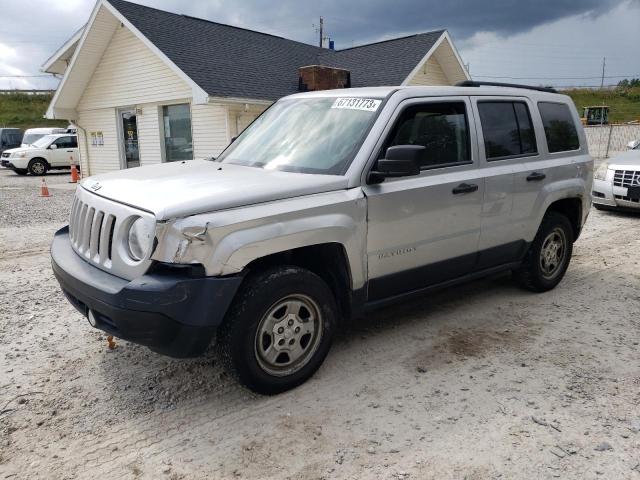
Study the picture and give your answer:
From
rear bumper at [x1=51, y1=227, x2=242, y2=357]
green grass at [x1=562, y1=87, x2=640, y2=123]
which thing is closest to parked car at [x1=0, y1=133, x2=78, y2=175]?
rear bumper at [x1=51, y1=227, x2=242, y2=357]

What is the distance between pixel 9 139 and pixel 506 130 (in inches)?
1179

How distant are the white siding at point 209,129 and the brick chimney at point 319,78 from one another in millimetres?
2460

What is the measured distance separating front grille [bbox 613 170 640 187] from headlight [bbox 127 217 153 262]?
9.03 metres

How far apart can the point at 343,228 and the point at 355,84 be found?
45.8 feet

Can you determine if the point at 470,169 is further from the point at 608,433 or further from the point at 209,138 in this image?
the point at 209,138

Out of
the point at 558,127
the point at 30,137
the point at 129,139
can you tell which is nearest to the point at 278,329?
the point at 558,127

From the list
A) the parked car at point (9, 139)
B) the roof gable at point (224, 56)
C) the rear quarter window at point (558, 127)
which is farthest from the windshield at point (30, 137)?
the rear quarter window at point (558, 127)

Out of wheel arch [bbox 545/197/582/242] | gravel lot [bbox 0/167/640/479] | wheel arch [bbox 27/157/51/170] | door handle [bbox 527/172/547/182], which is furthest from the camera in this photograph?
wheel arch [bbox 27/157/51/170]

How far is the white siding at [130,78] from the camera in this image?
1501cm

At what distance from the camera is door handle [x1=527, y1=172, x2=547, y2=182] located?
15.8 ft

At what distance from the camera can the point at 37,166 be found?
2209 centimetres

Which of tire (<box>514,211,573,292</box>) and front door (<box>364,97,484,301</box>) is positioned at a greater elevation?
front door (<box>364,97,484,301</box>)

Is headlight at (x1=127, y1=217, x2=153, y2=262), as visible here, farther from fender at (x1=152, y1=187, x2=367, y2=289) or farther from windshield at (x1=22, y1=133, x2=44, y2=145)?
windshield at (x1=22, y1=133, x2=44, y2=145)

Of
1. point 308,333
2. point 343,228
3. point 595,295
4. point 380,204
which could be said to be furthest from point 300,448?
point 595,295
